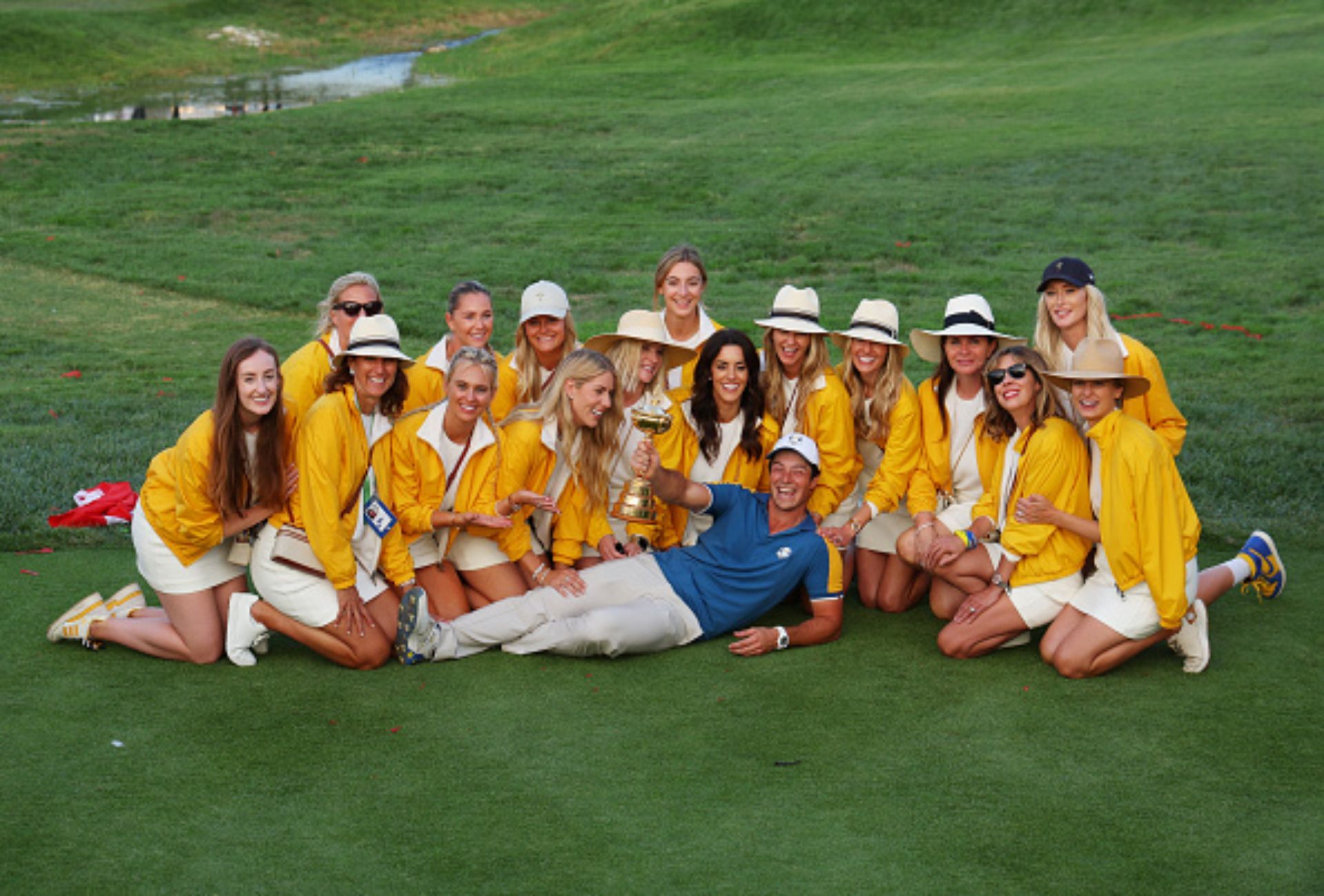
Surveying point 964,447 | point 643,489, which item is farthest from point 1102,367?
point 643,489

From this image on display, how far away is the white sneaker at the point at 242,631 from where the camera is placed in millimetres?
6723

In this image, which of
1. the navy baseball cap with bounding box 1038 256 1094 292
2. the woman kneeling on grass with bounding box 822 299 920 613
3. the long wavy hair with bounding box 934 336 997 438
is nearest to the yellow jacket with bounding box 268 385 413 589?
the woman kneeling on grass with bounding box 822 299 920 613

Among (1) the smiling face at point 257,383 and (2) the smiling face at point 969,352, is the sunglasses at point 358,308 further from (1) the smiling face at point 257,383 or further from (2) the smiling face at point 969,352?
(2) the smiling face at point 969,352

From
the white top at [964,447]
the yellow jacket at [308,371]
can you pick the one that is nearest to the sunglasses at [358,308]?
the yellow jacket at [308,371]

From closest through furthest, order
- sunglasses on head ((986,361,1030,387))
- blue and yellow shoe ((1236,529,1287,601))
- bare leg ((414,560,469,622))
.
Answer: sunglasses on head ((986,361,1030,387)), bare leg ((414,560,469,622)), blue and yellow shoe ((1236,529,1287,601))

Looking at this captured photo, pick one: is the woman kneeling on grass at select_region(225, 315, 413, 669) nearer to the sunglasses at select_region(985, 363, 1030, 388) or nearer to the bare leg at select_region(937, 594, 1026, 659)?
the bare leg at select_region(937, 594, 1026, 659)

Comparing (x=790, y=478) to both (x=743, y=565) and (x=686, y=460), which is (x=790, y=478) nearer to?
(x=743, y=565)

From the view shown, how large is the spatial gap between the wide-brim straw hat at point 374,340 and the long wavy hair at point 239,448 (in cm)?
47

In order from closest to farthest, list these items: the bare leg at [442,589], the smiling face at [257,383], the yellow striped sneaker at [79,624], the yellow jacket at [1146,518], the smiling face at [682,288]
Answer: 1. the smiling face at [257,383]
2. the yellow jacket at [1146,518]
3. the yellow striped sneaker at [79,624]
4. the bare leg at [442,589]
5. the smiling face at [682,288]

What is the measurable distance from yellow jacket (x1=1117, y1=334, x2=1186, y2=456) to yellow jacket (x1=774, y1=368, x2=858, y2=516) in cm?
143

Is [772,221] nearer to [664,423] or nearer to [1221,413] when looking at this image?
[1221,413]

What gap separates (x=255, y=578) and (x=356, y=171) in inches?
702

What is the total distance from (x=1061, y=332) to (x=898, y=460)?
1.11m

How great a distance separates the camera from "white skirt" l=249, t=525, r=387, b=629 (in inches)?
264
